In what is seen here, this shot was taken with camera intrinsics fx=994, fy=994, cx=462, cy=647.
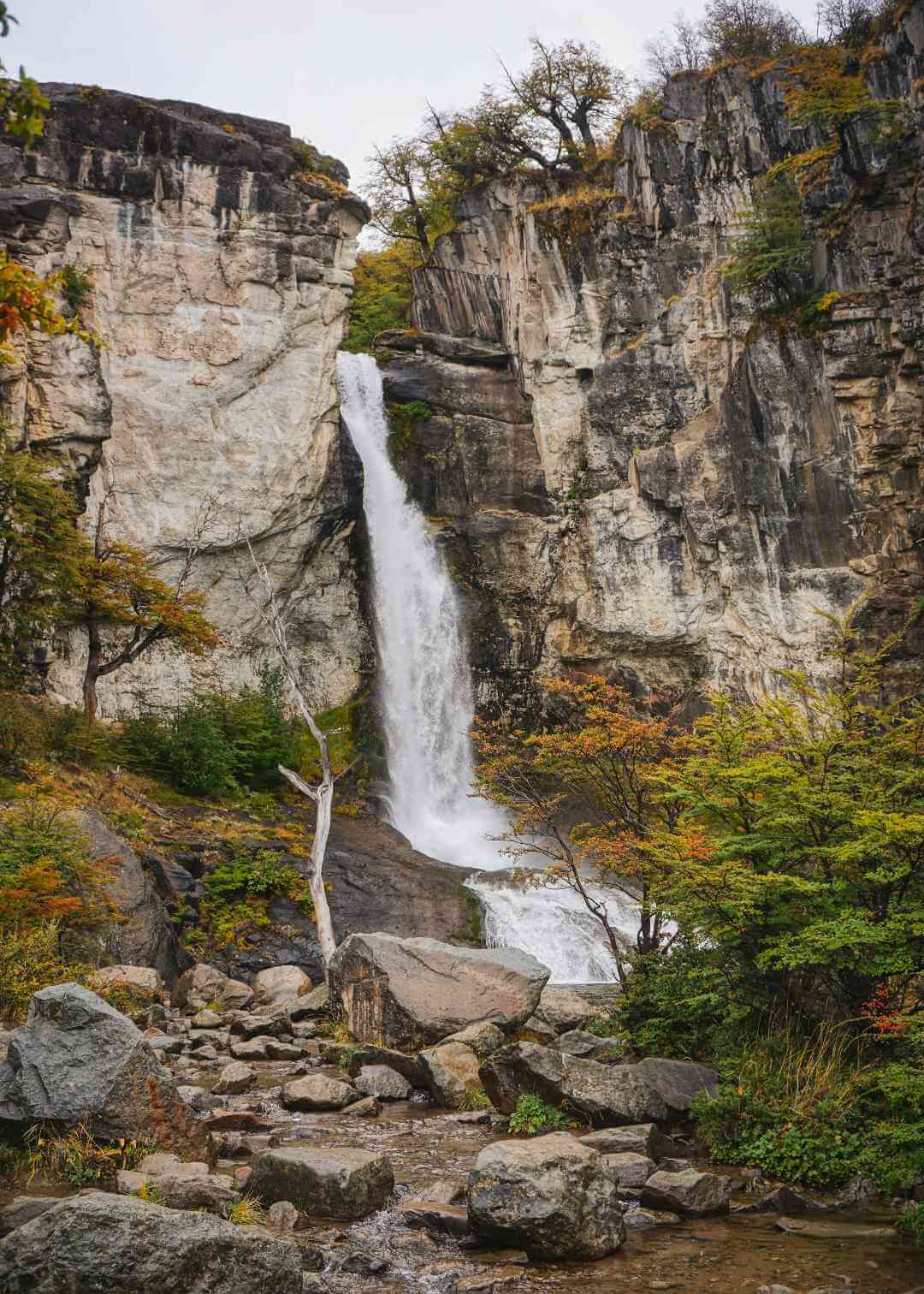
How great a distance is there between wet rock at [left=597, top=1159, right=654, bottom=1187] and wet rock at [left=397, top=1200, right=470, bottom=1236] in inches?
50.0

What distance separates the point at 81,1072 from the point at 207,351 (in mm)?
21228

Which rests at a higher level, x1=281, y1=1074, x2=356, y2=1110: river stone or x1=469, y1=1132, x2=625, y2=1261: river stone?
x1=469, y1=1132, x2=625, y2=1261: river stone

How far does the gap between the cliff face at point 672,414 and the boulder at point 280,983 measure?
40.6ft

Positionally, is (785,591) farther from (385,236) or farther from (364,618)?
(385,236)

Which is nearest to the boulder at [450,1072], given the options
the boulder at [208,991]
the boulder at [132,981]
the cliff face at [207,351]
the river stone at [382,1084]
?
the river stone at [382,1084]

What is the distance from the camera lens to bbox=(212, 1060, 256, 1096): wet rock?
9102 millimetres

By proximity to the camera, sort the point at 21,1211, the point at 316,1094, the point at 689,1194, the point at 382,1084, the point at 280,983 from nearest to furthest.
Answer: the point at 21,1211
the point at 689,1194
the point at 316,1094
the point at 382,1084
the point at 280,983

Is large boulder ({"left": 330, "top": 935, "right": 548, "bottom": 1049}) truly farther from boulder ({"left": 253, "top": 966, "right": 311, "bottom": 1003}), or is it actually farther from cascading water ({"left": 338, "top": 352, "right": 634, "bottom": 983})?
cascading water ({"left": 338, "top": 352, "right": 634, "bottom": 983})

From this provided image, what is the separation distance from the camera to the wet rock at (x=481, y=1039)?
1027cm

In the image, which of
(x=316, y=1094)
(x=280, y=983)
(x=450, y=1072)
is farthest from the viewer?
(x=280, y=983)

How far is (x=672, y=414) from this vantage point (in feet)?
87.2

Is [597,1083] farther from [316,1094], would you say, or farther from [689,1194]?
[316,1094]

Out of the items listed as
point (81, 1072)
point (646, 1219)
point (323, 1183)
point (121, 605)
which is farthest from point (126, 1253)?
point (121, 605)

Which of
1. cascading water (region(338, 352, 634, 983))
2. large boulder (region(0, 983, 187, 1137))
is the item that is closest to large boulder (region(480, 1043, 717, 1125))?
large boulder (region(0, 983, 187, 1137))
